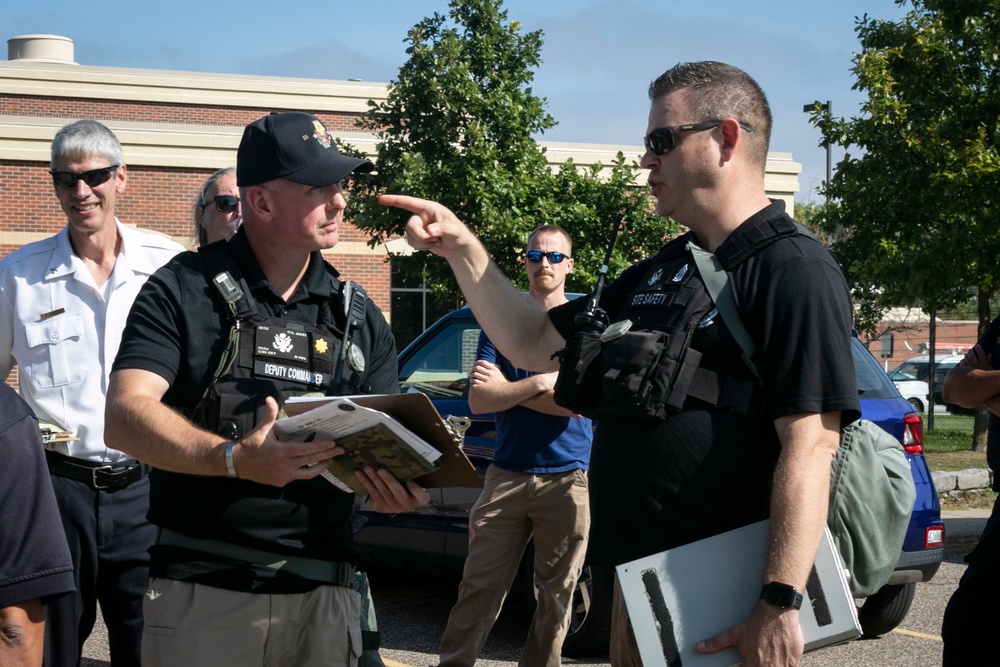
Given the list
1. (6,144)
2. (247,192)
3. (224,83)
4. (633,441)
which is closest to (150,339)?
(247,192)

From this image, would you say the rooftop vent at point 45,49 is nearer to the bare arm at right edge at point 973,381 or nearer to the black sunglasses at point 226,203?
the black sunglasses at point 226,203

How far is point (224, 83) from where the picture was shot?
122 ft

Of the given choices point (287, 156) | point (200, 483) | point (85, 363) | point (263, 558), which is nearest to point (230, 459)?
point (200, 483)

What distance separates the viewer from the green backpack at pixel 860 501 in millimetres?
2672

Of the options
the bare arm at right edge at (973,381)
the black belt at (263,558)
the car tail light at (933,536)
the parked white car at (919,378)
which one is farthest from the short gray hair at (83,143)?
the parked white car at (919,378)

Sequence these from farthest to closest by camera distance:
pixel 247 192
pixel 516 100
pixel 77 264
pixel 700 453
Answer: pixel 516 100 → pixel 77 264 → pixel 247 192 → pixel 700 453

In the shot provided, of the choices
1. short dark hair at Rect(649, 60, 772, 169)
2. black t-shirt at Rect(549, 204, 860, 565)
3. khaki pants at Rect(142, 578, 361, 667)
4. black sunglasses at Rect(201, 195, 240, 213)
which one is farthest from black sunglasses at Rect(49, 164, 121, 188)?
black t-shirt at Rect(549, 204, 860, 565)

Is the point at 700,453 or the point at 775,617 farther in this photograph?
the point at 700,453

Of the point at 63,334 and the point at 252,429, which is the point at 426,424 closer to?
the point at 252,429

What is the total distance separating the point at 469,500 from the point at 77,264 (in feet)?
10.1

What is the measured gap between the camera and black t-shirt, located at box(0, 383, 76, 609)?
2305 millimetres

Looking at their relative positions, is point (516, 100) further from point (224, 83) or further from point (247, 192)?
point (224, 83)

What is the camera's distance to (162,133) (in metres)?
26.5

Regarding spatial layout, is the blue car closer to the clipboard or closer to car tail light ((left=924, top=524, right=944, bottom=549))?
car tail light ((left=924, top=524, right=944, bottom=549))
